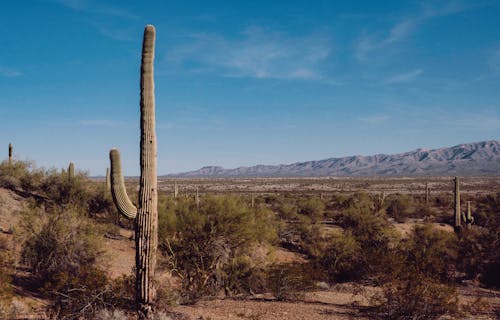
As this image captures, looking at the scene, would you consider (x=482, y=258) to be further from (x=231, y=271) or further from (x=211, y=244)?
(x=211, y=244)

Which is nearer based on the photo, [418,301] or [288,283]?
[418,301]

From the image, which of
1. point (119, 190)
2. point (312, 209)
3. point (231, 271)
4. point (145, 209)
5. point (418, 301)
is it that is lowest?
point (231, 271)

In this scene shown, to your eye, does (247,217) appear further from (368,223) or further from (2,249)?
(368,223)

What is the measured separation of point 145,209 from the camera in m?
8.19

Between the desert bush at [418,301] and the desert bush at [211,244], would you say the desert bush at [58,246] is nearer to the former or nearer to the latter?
the desert bush at [211,244]

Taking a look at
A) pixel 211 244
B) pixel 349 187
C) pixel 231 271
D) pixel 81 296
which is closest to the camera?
pixel 81 296

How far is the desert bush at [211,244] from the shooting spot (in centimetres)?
1282

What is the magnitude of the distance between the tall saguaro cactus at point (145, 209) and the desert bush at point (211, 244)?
14.1 ft

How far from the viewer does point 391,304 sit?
31.9 ft

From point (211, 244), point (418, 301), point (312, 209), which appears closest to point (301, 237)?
point (312, 209)

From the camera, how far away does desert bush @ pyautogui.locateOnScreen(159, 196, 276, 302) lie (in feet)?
42.1

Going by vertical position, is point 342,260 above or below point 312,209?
below

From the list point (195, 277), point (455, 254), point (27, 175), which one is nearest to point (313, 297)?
point (195, 277)

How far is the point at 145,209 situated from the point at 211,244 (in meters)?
5.11
